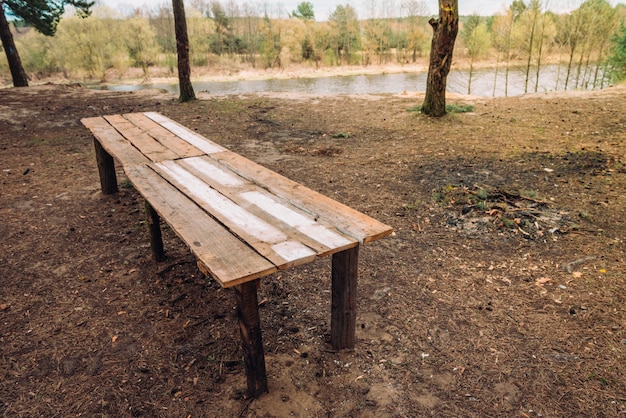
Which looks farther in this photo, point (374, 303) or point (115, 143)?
point (115, 143)

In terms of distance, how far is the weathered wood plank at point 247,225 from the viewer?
154cm

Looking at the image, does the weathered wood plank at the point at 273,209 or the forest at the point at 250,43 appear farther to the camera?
the forest at the point at 250,43

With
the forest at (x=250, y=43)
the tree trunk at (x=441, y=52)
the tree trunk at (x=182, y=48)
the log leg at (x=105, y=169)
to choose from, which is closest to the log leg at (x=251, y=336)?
the log leg at (x=105, y=169)

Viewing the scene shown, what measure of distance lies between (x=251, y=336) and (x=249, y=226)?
19.0 inches

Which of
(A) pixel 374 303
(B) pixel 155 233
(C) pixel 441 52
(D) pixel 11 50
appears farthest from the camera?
(D) pixel 11 50

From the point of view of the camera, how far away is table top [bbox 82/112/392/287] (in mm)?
1552

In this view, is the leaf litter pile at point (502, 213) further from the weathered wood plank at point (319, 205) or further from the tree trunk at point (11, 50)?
the tree trunk at point (11, 50)

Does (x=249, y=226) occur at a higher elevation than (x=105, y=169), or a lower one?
higher

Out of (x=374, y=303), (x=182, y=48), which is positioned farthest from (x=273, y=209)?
(x=182, y=48)

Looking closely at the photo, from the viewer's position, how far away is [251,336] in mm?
1703

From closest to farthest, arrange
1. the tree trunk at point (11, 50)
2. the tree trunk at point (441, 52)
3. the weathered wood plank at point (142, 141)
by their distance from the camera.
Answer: the weathered wood plank at point (142, 141), the tree trunk at point (441, 52), the tree trunk at point (11, 50)

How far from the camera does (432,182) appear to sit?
4.36 meters

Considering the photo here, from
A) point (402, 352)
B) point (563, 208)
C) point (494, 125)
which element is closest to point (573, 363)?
point (402, 352)

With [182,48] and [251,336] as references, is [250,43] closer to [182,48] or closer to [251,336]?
[182,48]
